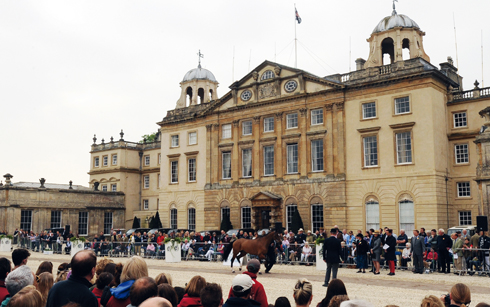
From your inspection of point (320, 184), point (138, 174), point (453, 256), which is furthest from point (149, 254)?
point (138, 174)

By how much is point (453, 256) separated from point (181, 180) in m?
31.4

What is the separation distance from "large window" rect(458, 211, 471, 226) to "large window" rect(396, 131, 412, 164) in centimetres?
525

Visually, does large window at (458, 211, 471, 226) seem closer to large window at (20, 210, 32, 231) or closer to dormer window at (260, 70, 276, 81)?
dormer window at (260, 70, 276, 81)

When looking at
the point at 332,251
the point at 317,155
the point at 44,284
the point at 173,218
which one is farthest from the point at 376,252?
the point at 173,218

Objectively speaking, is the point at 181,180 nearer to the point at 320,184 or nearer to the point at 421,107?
the point at 320,184

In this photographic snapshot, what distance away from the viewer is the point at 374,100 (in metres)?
37.2

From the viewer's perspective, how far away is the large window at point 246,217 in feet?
140

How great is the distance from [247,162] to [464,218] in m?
17.9

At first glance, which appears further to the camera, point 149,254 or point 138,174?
point 138,174

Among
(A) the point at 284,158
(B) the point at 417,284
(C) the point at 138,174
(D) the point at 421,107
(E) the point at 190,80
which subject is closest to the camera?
(B) the point at 417,284

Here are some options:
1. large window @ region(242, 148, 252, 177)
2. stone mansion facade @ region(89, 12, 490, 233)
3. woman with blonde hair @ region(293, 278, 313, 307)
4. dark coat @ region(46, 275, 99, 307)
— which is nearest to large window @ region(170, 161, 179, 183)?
stone mansion facade @ region(89, 12, 490, 233)

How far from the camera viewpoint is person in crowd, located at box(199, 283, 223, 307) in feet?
19.5

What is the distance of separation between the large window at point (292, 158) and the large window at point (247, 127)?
173 inches

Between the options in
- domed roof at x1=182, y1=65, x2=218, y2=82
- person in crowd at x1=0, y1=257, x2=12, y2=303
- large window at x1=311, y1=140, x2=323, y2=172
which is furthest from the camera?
domed roof at x1=182, y1=65, x2=218, y2=82
